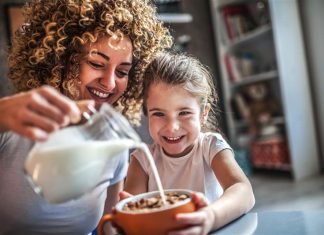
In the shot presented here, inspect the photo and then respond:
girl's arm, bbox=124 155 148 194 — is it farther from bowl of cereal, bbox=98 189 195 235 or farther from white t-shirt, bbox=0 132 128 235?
bowl of cereal, bbox=98 189 195 235

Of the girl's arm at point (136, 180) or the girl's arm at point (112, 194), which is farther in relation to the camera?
the girl's arm at point (112, 194)

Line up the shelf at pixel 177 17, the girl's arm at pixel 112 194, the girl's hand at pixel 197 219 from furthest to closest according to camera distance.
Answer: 1. the shelf at pixel 177 17
2. the girl's arm at pixel 112 194
3. the girl's hand at pixel 197 219

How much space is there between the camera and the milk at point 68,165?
0.54 metres

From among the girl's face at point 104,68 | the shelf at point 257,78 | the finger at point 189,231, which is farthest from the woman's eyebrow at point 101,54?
the shelf at point 257,78

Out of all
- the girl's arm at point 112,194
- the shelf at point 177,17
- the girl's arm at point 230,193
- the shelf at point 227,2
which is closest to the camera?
the girl's arm at point 230,193

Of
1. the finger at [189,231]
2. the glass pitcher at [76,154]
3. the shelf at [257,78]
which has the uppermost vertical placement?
the glass pitcher at [76,154]

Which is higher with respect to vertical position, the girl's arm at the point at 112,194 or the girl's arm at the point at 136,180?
the girl's arm at the point at 136,180

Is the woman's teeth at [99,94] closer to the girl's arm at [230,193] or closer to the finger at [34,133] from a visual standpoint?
the girl's arm at [230,193]

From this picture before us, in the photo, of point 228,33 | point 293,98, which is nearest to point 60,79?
point 293,98

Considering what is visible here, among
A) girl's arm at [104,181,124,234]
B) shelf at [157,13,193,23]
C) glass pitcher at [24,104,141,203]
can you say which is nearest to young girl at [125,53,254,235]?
girl's arm at [104,181,124,234]

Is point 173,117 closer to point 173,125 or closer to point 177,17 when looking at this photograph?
point 173,125

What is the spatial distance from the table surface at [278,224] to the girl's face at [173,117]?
0.31 meters

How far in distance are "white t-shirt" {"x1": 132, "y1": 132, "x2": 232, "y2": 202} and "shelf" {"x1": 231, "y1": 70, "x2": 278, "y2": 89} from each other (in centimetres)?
320

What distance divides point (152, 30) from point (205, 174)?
49 centimetres
